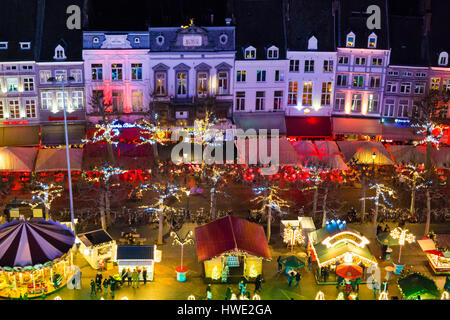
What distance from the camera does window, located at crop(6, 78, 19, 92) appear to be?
44719 millimetres

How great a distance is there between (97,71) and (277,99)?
57.3 ft

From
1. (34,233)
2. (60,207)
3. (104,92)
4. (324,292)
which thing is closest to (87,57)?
(104,92)

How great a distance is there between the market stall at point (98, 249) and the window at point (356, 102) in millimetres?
30317

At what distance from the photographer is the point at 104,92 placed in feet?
152

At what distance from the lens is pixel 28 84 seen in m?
45.1

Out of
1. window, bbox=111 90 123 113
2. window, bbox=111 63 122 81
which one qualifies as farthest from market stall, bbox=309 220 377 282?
window, bbox=111 63 122 81

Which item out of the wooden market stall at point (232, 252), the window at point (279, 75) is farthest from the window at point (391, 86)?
the wooden market stall at point (232, 252)

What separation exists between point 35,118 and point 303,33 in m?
26.7

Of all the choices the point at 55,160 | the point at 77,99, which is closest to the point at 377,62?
the point at 77,99

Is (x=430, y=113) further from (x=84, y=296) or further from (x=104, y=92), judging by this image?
(x=84, y=296)

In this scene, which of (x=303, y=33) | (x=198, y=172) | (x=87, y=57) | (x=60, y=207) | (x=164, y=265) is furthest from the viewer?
(x=303, y=33)

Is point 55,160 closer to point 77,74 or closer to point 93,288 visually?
point 77,74

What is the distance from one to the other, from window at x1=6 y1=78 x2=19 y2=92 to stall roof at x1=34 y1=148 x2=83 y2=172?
827 centimetres

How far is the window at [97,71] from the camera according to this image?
1801 inches
